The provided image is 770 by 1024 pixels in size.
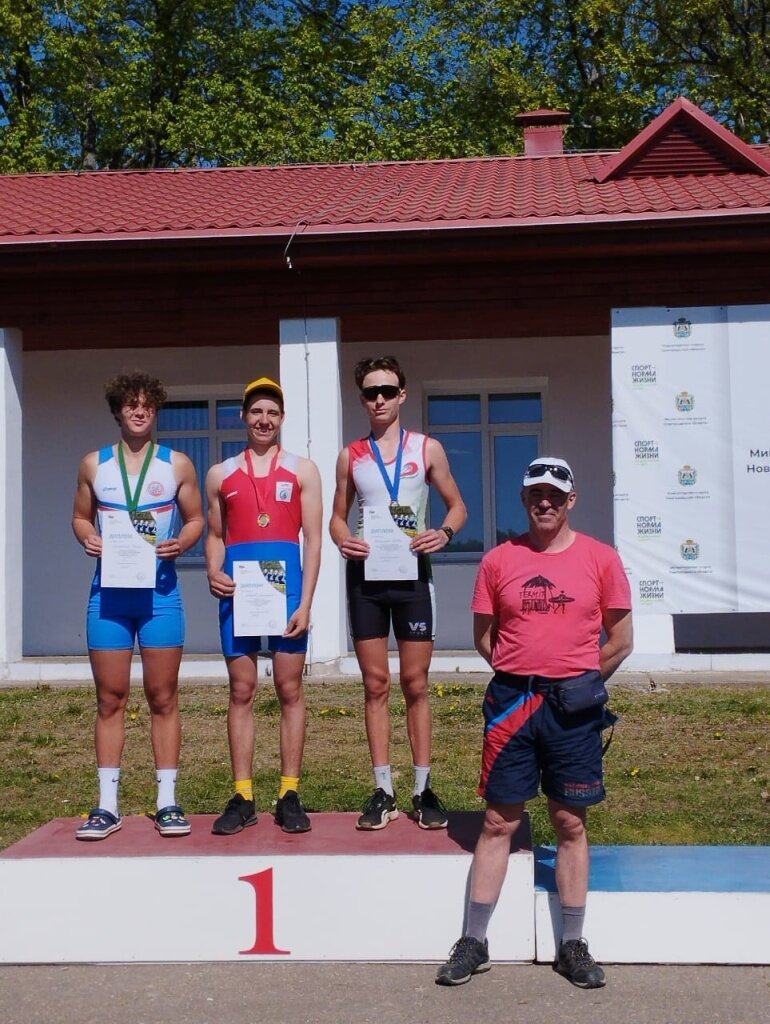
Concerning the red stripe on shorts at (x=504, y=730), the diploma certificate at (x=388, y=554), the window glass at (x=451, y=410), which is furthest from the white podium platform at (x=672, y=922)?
the window glass at (x=451, y=410)

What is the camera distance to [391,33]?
86.9 feet

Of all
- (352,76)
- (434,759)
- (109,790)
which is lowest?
(434,759)

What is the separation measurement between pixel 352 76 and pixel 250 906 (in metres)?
25.0

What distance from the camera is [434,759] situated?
24.0ft

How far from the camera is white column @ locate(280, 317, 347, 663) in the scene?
10.5m

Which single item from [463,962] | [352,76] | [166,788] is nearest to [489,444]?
[166,788]

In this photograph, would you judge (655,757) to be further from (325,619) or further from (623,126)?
(623,126)

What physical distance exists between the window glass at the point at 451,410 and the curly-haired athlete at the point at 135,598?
7.65 m

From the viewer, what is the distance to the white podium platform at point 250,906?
4.27 meters

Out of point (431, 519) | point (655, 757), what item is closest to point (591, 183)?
point (431, 519)

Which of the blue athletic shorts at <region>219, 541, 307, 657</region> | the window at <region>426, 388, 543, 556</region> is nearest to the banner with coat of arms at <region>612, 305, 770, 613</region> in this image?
the window at <region>426, 388, 543, 556</region>

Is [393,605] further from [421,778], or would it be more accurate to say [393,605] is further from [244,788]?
[244,788]

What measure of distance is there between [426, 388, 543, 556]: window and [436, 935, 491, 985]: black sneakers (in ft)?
27.3

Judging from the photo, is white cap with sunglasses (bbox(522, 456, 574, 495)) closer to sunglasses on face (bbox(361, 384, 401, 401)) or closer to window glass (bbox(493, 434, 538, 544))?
sunglasses on face (bbox(361, 384, 401, 401))
